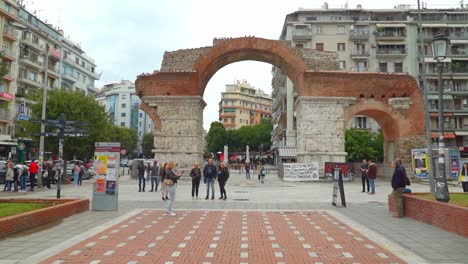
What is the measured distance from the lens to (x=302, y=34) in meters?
58.9

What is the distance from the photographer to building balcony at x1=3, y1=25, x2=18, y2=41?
45169mm

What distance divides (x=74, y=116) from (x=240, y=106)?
94.1m

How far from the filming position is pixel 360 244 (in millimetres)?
8383

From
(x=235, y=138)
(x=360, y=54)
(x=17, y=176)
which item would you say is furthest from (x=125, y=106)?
(x=17, y=176)

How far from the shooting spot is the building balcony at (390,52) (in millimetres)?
57656

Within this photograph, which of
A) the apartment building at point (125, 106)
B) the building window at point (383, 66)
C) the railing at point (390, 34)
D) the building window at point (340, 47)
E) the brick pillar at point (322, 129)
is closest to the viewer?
the brick pillar at point (322, 129)

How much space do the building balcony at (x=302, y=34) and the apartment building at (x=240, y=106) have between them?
6186cm

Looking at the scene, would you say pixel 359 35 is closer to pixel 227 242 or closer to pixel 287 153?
pixel 287 153

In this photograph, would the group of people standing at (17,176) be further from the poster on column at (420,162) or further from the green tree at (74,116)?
the poster on column at (420,162)

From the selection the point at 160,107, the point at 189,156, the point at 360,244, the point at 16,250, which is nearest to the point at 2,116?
the point at 160,107

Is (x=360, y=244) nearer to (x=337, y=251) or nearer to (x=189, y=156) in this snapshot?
(x=337, y=251)

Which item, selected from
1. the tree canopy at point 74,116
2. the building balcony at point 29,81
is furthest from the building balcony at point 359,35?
the building balcony at point 29,81

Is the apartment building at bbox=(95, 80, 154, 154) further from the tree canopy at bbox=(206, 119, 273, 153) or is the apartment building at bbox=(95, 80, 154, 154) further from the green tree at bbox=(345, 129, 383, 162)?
the green tree at bbox=(345, 129, 383, 162)

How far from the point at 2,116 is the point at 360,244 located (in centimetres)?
4686
